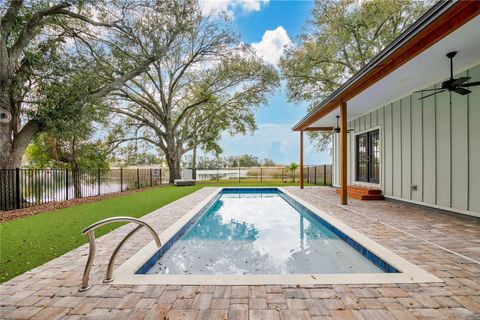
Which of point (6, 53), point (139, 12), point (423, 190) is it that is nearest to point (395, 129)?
point (423, 190)

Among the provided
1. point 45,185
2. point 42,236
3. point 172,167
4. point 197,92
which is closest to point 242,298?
point 42,236

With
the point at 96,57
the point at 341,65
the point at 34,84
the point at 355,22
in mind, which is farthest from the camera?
the point at 341,65

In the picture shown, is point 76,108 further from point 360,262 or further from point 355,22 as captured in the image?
point 355,22

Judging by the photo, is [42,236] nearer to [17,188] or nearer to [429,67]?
[17,188]

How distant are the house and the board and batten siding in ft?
0.06

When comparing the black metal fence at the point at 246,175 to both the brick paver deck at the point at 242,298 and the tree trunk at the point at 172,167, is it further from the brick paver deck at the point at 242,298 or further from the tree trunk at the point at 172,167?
the brick paver deck at the point at 242,298

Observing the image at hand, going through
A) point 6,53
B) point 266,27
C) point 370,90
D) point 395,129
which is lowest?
point 395,129

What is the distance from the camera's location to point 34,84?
7.79 m

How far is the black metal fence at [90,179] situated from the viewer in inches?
280

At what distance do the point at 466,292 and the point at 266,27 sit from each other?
56.1 feet

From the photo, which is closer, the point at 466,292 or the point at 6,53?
the point at 466,292

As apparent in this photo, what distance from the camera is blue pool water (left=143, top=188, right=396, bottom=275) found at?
3.23 meters

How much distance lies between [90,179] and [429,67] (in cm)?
1167

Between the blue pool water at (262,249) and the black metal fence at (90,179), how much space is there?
5329 millimetres
